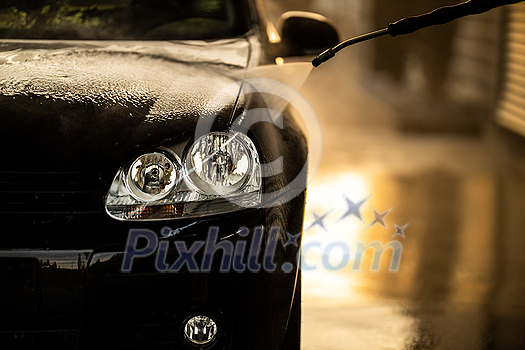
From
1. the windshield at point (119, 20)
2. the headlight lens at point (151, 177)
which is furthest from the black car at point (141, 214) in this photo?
the windshield at point (119, 20)

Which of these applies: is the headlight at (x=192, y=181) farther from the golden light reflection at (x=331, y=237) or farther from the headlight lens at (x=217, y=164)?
the golden light reflection at (x=331, y=237)

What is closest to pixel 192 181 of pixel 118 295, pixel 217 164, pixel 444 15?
pixel 217 164

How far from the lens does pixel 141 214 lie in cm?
144

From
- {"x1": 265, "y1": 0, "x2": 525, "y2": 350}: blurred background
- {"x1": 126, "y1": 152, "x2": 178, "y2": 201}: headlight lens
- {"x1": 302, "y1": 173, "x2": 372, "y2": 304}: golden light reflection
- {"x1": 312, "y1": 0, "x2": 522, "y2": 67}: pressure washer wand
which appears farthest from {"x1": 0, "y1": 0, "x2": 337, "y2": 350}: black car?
{"x1": 302, "y1": 173, "x2": 372, "y2": 304}: golden light reflection

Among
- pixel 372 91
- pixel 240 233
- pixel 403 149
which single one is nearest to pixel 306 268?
pixel 240 233

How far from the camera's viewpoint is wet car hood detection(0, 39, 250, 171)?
144 cm

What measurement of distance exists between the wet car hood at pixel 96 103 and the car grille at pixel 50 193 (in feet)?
0.09

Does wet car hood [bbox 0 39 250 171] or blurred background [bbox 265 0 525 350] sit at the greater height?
blurred background [bbox 265 0 525 350]

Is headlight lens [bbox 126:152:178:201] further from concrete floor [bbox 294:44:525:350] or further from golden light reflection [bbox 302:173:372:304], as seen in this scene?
golden light reflection [bbox 302:173:372:304]

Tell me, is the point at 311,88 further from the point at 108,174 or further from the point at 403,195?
the point at 108,174

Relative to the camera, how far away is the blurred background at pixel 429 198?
270 cm

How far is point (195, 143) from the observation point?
150cm

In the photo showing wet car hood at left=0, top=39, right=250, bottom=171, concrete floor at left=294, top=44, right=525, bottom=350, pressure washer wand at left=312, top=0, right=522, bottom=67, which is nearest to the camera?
pressure washer wand at left=312, top=0, right=522, bottom=67

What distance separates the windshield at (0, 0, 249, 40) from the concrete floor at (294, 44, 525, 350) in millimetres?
1393
